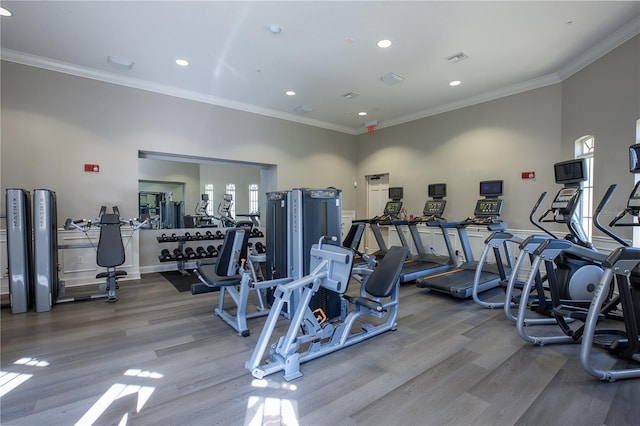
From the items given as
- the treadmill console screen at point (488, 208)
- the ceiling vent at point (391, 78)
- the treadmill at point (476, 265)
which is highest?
the ceiling vent at point (391, 78)

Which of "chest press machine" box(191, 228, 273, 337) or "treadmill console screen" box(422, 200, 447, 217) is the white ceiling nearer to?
"treadmill console screen" box(422, 200, 447, 217)

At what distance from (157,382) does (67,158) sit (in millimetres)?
4370

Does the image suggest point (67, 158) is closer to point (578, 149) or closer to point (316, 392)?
point (316, 392)

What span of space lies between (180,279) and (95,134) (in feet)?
9.21

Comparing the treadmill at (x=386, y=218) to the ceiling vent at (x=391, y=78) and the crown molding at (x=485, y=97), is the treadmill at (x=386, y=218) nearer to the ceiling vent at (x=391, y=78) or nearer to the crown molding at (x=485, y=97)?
the crown molding at (x=485, y=97)

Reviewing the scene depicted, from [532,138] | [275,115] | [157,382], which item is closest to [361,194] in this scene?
[275,115]

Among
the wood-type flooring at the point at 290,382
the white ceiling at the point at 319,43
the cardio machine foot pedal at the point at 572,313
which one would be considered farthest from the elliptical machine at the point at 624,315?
the white ceiling at the point at 319,43

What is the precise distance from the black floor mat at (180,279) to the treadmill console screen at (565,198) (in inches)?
206

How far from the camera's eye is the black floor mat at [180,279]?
16.2 feet

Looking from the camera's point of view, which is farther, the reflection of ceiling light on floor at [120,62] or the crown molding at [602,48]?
the reflection of ceiling light on floor at [120,62]

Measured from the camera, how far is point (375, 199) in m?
8.36

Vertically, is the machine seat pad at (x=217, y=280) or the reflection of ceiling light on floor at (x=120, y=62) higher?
the reflection of ceiling light on floor at (x=120, y=62)

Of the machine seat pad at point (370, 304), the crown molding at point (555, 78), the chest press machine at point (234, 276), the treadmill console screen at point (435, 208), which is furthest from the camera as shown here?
the treadmill console screen at point (435, 208)

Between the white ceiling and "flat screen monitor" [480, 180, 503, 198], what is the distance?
168 cm
